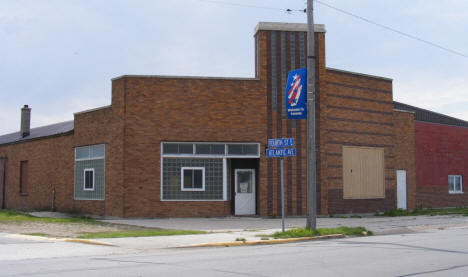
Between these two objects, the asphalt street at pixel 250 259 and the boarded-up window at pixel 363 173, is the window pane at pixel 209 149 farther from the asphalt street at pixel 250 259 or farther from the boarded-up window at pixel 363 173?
the asphalt street at pixel 250 259

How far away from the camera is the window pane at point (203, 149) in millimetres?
25797

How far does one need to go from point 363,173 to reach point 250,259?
18.4m

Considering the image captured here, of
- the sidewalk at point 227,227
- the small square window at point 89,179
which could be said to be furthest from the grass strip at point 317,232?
the small square window at point 89,179

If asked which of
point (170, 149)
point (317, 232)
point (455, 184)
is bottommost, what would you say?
point (317, 232)

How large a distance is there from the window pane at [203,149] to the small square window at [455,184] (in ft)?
62.4

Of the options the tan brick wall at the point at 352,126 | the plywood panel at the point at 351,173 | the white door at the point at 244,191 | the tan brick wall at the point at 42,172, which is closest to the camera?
the white door at the point at 244,191

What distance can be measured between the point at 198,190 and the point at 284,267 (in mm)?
15413

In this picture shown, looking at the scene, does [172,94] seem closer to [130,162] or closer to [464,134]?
[130,162]

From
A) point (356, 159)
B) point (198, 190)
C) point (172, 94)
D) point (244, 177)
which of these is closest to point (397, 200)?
point (356, 159)

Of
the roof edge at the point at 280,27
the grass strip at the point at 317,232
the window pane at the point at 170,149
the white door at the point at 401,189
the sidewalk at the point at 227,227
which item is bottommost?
the sidewalk at the point at 227,227

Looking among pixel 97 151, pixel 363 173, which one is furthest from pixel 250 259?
pixel 363 173

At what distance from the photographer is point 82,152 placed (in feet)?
94.8

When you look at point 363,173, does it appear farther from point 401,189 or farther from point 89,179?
point 89,179

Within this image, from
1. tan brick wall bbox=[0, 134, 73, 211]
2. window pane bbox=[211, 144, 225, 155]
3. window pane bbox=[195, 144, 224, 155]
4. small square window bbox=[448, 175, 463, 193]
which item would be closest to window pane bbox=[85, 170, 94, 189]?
tan brick wall bbox=[0, 134, 73, 211]
